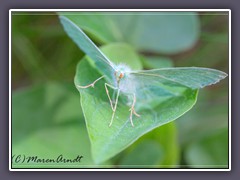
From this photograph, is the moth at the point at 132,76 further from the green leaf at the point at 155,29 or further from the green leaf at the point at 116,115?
the green leaf at the point at 155,29

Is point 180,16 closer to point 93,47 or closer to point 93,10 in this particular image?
point 93,10

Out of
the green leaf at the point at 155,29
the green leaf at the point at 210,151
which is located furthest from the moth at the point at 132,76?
the green leaf at the point at 210,151

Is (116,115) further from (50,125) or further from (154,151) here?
(50,125)

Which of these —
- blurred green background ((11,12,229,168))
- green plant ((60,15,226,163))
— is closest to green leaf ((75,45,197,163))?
green plant ((60,15,226,163))

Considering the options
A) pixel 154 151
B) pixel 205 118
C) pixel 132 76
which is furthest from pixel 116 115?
pixel 205 118

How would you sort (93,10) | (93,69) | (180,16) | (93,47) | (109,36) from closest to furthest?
1. (93,47)
2. (93,69)
3. (93,10)
4. (109,36)
5. (180,16)

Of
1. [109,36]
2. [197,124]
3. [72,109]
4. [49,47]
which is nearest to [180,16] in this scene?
[109,36]
